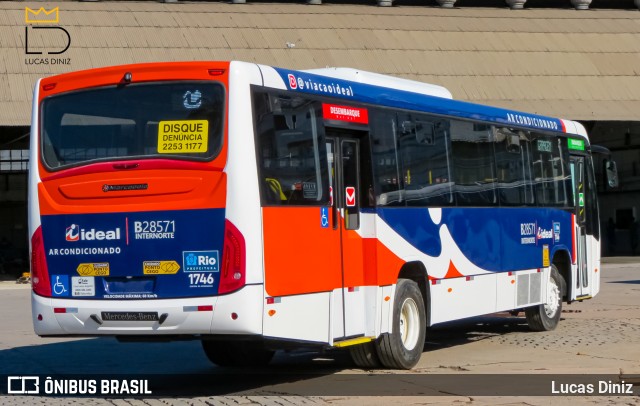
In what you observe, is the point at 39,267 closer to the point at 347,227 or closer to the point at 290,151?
the point at 290,151

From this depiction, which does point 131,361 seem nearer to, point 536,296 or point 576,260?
point 536,296

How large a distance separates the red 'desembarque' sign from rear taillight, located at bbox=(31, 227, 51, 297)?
3.08 metres

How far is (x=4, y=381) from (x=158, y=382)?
1637 millimetres

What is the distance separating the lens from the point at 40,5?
4772cm

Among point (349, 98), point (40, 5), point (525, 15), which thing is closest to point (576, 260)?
point (349, 98)

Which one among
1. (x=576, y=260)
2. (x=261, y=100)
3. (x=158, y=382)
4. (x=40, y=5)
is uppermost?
(x=40, y=5)

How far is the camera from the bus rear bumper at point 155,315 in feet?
35.4

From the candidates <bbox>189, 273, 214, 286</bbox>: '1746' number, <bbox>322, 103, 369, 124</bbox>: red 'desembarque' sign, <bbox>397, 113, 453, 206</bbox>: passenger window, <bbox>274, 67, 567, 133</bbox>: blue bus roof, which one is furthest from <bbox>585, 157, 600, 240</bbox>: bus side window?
<bbox>189, 273, 214, 286</bbox>: '1746' number

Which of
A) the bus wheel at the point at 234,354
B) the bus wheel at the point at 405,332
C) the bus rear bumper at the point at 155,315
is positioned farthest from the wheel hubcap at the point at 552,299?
the bus rear bumper at the point at 155,315

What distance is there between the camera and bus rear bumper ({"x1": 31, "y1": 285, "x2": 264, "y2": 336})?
10.8 m

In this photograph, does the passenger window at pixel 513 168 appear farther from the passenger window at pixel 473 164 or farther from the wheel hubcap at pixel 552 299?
the wheel hubcap at pixel 552 299

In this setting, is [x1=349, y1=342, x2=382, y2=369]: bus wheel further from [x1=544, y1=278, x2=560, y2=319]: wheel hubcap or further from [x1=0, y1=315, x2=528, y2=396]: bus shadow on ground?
[x1=544, y1=278, x2=560, y2=319]: wheel hubcap

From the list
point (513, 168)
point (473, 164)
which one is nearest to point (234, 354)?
point (473, 164)

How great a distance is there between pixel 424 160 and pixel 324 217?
8.98 feet
